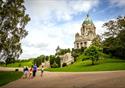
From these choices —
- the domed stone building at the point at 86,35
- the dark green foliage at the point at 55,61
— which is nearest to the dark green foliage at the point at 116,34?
the dark green foliage at the point at 55,61

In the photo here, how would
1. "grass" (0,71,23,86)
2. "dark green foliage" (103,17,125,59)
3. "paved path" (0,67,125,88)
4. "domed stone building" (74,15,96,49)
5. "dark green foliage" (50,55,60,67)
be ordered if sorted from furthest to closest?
"domed stone building" (74,15,96,49), "dark green foliage" (50,55,60,67), "dark green foliage" (103,17,125,59), "grass" (0,71,23,86), "paved path" (0,67,125,88)

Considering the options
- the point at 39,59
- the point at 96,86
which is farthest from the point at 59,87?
the point at 39,59

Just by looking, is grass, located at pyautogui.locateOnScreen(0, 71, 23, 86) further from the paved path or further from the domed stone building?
the domed stone building

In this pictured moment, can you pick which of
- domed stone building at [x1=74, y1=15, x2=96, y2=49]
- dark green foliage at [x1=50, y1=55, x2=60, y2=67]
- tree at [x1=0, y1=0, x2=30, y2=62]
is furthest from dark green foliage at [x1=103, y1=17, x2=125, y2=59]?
domed stone building at [x1=74, y1=15, x2=96, y2=49]

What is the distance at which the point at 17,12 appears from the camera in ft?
135

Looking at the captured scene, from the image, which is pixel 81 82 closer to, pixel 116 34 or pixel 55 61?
pixel 116 34

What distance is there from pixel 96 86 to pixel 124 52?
55.0m

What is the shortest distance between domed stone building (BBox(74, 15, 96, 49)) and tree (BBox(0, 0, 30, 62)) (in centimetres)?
7657

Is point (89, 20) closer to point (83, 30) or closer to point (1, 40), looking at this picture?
point (83, 30)

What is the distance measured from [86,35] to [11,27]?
3263 inches

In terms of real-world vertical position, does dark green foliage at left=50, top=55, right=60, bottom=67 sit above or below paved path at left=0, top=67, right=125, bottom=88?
above

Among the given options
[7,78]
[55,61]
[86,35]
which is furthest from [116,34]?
[86,35]

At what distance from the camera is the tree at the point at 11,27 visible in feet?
126

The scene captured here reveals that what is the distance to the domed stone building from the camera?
11754 cm
